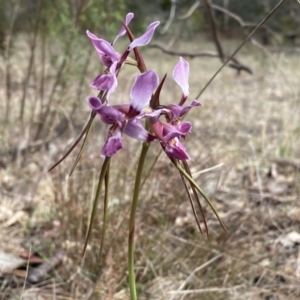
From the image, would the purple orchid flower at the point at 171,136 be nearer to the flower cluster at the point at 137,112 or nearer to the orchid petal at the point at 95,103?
the flower cluster at the point at 137,112

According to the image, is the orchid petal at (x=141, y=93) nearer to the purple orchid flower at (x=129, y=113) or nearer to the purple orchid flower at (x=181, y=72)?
the purple orchid flower at (x=129, y=113)

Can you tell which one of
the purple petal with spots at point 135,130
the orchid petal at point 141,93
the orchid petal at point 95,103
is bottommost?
the purple petal with spots at point 135,130

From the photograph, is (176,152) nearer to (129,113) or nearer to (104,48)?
(129,113)

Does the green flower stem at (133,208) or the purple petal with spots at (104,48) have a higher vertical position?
the purple petal with spots at (104,48)

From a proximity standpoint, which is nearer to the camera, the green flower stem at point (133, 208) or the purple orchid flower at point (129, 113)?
the purple orchid flower at point (129, 113)

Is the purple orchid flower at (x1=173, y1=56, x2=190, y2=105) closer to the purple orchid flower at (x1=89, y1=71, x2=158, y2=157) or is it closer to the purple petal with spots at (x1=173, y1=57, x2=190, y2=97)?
the purple petal with spots at (x1=173, y1=57, x2=190, y2=97)

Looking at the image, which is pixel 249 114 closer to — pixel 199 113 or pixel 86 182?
pixel 199 113

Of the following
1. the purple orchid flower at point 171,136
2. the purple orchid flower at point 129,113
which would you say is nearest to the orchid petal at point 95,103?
the purple orchid flower at point 129,113

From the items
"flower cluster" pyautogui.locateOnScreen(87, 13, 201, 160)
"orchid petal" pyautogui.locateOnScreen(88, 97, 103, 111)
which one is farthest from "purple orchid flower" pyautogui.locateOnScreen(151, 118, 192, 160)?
"orchid petal" pyautogui.locateOnScreen(88, 97, 103, 111)

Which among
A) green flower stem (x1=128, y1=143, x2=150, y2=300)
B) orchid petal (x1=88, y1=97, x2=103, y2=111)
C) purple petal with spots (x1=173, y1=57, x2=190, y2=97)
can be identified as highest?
purple petal with spots (x1=173, y1=57, x2=190, y2=97)
